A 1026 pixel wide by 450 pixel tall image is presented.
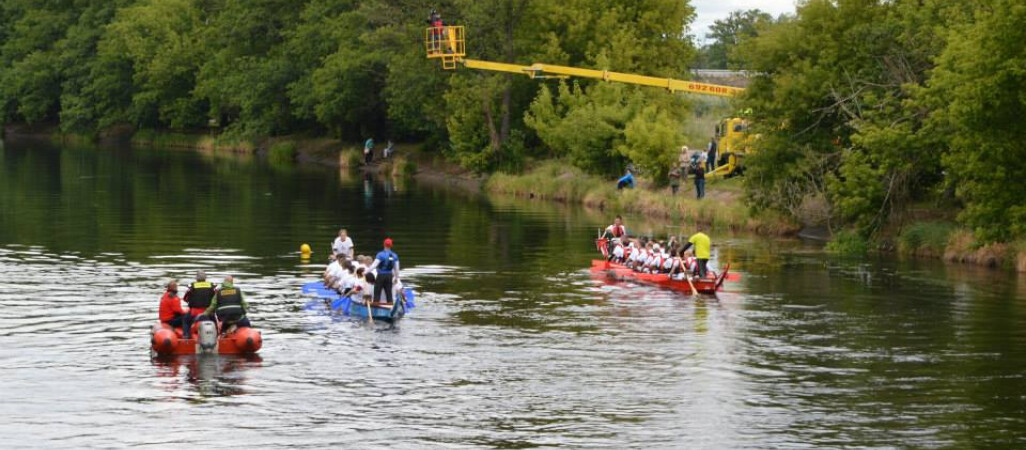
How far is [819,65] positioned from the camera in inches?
2111

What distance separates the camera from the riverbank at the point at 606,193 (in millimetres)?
49781

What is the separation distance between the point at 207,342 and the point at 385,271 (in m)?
5.91

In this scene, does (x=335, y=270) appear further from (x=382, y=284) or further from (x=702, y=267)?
(x=702, y=267)

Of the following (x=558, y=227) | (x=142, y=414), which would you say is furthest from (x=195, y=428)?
(x=558, y=227)

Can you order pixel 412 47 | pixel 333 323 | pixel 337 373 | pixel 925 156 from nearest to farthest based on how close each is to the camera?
pixel 337 373
pixel 333 323
pixel 925 156
pixel 412 47

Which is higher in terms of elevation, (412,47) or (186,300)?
(412,47)

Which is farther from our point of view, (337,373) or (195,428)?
(337,373)

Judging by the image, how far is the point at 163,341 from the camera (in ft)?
103

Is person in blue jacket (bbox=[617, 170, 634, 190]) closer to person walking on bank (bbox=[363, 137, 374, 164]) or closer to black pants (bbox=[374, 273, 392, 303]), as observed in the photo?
person walking on bank (bbox=[363, 137, 374, 164])

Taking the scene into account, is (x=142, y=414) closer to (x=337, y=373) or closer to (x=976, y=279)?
(x=337, y=373)

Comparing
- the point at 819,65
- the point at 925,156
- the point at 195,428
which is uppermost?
the point at 819,65

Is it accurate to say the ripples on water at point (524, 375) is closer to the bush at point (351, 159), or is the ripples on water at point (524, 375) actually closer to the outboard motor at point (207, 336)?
the outboard motor at point (207, 336)

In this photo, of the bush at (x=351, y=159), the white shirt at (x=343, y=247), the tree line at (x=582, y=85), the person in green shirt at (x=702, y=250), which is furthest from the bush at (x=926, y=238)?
the bush at (x=351, y=159)

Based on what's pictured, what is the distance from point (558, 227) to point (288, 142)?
56734 millimetres
